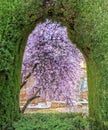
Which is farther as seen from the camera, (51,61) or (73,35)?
(51,61)

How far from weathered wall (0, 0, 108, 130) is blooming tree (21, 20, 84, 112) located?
2.73 meters

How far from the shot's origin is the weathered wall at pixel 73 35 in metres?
2.78

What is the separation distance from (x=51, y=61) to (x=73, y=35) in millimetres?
2790

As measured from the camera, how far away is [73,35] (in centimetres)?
319

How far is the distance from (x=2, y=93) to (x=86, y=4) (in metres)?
1.27

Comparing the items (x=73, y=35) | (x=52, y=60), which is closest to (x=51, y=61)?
(x=52, y=60)

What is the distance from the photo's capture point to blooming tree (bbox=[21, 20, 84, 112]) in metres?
5.95

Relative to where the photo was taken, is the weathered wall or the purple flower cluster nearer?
the weathered wall

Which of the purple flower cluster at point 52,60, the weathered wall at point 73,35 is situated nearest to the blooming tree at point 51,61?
the purple flower cluster at point 52,60

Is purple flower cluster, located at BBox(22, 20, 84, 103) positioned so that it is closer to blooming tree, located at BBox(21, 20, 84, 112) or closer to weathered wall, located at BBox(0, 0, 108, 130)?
blooming tree, located at BBox(21, 20, 84, 112)

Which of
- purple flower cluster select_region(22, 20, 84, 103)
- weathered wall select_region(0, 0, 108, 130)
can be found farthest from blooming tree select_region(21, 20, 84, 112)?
weathered wall select_region(0, 0, 108, 130)

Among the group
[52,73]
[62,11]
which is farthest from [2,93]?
[52,73]

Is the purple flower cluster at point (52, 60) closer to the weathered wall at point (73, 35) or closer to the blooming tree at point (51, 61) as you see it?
the blooming tree at point (51, 61)

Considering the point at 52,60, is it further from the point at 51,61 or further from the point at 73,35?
the point at 73,35
